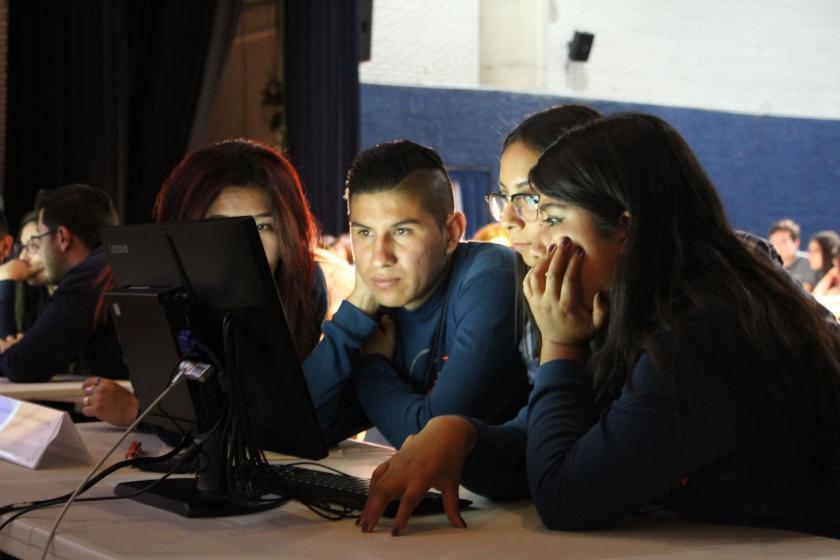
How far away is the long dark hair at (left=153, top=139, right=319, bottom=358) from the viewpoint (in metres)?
2.17

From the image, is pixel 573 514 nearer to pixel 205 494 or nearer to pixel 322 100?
pixel 205 494

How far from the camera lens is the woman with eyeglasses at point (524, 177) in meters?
1.88

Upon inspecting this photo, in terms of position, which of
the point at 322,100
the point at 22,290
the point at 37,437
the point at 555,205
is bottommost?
the point at 22,290

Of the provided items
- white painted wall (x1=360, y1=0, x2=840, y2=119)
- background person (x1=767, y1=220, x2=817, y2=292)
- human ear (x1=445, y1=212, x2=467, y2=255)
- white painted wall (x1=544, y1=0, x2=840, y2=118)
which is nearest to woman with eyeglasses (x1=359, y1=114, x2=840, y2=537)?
human ear (x1=445, y1=212, x2=467, y2=255)

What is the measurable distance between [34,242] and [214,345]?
275cm

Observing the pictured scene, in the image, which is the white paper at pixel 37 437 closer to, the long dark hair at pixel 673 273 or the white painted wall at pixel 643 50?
the long dark hair at pixel 673 273

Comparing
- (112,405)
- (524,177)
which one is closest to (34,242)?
(112,405)

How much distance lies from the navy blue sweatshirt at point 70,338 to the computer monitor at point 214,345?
A: 1719 millimetres

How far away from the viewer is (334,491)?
4.90 ft

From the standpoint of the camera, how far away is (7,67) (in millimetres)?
5770

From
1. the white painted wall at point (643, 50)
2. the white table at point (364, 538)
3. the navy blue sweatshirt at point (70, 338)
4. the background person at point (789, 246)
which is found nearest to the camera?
the white table at point (364, 538)

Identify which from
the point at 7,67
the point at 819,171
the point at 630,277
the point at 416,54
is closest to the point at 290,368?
the point at 630,277

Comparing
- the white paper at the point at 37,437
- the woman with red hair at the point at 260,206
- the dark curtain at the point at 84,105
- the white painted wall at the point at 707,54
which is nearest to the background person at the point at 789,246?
the white painted wall at the point at 707,54

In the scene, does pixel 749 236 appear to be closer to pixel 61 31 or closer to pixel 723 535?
pixel 723 535
